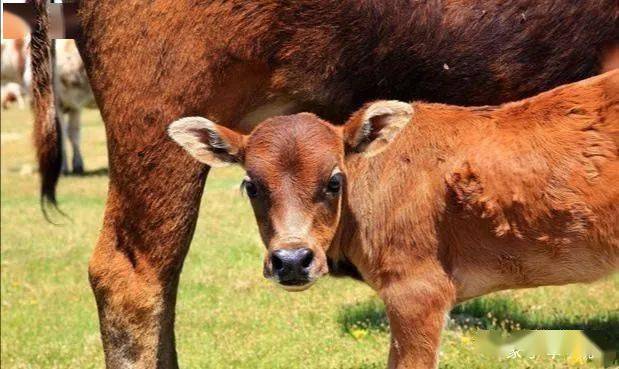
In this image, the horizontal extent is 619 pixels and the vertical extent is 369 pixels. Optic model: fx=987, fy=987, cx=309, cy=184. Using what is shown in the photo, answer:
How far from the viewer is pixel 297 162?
490cm

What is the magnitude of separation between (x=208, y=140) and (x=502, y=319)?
3.52 m

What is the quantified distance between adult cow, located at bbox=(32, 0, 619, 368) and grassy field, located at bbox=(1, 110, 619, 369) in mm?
1783

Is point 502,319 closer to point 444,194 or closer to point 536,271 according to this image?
point 536,271

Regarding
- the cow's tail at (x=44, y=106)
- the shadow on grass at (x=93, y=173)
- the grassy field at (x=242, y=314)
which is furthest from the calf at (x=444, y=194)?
the shadow on grass at (x=93, y=173)

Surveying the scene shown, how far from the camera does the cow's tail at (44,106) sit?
6184mm

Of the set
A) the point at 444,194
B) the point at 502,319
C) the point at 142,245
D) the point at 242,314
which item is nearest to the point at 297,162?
the point at 444,194

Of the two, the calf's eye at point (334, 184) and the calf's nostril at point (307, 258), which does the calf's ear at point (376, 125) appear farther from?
the calf's nostril at point (307, 258)

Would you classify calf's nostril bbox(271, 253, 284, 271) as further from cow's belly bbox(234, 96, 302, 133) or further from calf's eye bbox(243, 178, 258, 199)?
cow's belly bbox(234, 96, 302, 133)

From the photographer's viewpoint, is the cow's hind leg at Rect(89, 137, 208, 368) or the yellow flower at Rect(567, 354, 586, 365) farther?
the yellow flower at Rect(567, 354, 586, 365)

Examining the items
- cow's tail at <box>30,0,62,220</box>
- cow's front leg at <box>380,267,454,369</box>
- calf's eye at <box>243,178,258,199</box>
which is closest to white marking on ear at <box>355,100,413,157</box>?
calf's eye at <box>243,178,258,199</box>

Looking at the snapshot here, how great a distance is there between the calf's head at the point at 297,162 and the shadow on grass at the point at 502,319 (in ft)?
8.60

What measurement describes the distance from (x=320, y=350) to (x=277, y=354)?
32cm

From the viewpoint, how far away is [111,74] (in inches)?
220

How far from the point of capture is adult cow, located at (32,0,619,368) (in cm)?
550
